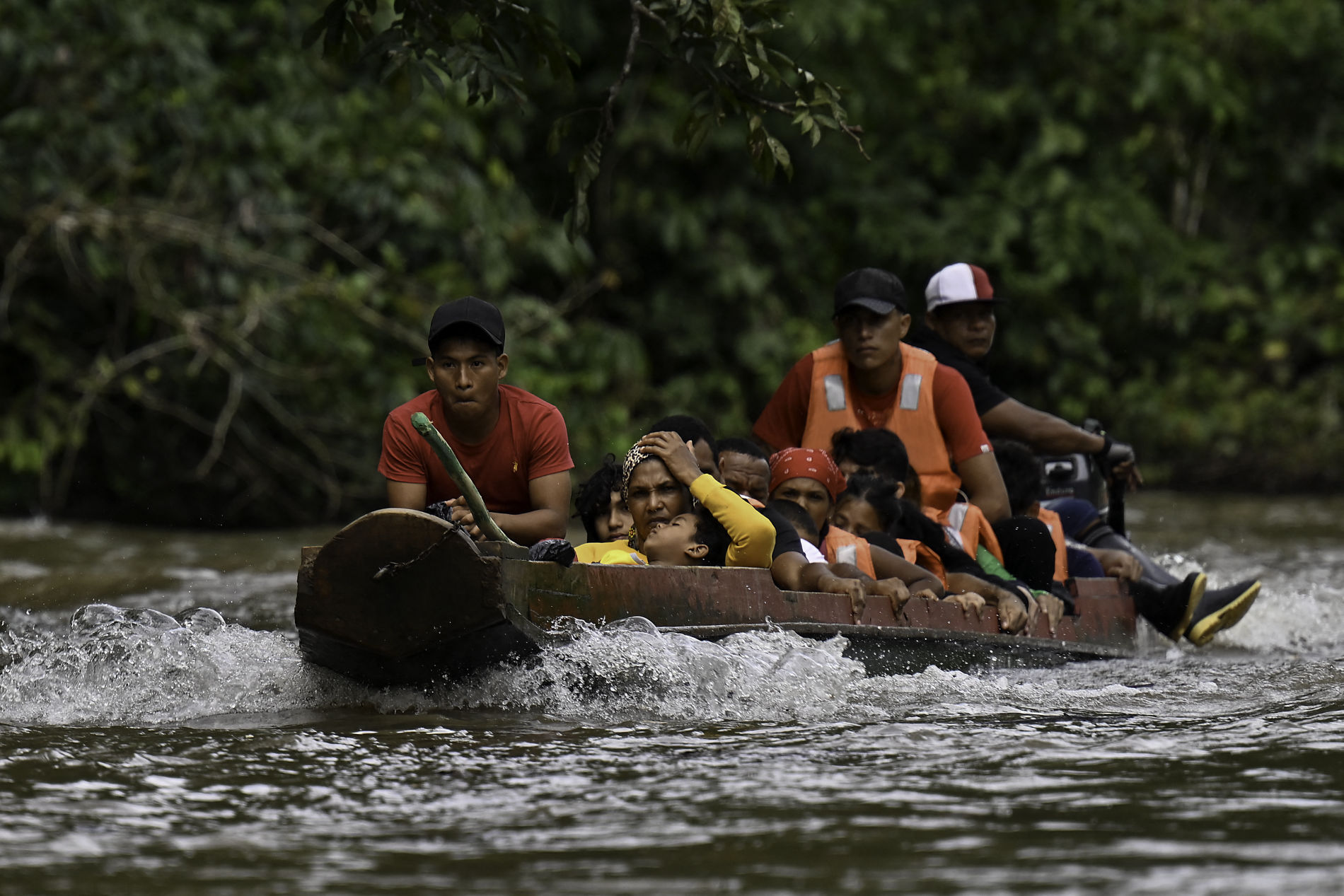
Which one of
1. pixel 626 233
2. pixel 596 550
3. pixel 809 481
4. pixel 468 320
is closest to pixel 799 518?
pixel 809 481

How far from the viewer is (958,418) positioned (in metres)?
6.31

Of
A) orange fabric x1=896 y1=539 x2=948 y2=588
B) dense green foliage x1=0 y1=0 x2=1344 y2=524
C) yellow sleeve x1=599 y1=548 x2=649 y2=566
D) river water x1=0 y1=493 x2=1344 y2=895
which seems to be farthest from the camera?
dense green foliage x1=0 y1=0 x2=1344 y2=524

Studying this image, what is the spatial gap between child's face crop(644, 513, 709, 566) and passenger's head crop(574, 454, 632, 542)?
23.9 inches

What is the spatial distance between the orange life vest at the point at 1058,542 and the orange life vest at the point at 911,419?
383mm

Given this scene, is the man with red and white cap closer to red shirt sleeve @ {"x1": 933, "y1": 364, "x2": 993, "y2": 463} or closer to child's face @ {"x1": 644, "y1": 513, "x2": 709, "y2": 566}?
red shirt sleeve @ {"x1": 933, "y1": 364, "x2": 993, "y2": 463}

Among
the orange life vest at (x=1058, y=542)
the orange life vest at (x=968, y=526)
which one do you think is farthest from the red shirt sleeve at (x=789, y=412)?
the orange life vest at (x=1058, y=542)

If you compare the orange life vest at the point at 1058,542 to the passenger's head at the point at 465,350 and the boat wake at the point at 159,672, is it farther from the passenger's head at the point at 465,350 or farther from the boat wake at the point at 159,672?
the boat wake at the point at 159,672

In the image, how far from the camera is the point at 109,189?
1048 cm

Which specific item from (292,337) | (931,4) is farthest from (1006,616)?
(931,4)

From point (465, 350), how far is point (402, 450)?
0.44 meters

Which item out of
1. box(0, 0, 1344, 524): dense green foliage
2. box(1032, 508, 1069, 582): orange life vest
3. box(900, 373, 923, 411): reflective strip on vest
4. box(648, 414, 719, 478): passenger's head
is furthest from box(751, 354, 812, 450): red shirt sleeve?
box(0, 0, 1344, 524): dense green foliage

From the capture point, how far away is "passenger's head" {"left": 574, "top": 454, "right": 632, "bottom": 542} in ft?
18.8

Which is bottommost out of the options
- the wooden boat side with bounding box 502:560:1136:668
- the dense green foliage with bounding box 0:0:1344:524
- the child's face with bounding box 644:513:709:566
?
the wooden boat side with bounding box 502:560:1136:668

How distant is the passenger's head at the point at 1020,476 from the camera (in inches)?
269
